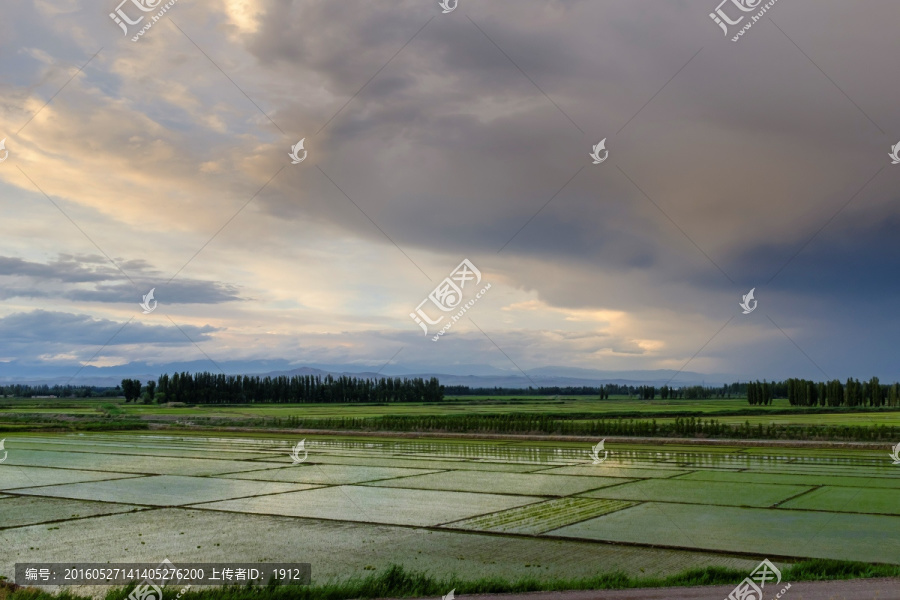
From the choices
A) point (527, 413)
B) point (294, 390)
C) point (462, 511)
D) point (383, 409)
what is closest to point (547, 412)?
point (527, 413)

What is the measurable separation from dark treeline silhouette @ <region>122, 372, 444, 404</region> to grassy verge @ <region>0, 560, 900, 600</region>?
445 ft

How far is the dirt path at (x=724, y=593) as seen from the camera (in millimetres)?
12570

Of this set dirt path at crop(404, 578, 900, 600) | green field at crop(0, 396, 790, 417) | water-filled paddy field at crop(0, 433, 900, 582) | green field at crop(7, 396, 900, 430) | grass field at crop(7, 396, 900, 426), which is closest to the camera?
dirt path at crop(404, 578, 900, 600)

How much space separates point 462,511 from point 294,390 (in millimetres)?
141160

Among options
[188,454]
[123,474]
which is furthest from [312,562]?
[188,454]

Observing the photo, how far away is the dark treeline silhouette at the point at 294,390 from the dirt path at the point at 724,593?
136855mm

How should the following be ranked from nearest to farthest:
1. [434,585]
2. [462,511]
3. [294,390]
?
[434,585] < [462,511] < [294,390]

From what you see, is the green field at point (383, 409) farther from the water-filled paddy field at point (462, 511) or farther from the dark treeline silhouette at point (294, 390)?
the water-filled paddy field at point (462, 511)

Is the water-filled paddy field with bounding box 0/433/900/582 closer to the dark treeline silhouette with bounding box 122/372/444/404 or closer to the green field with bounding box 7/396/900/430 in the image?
the green field with bounding box 7/396/900/430

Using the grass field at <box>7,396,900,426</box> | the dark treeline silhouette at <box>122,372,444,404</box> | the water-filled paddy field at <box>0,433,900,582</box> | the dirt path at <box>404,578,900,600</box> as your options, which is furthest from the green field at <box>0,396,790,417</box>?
the dirt path at <box>404,578,900,600</box>

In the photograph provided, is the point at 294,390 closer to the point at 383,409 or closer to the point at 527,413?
the point at 383,409
